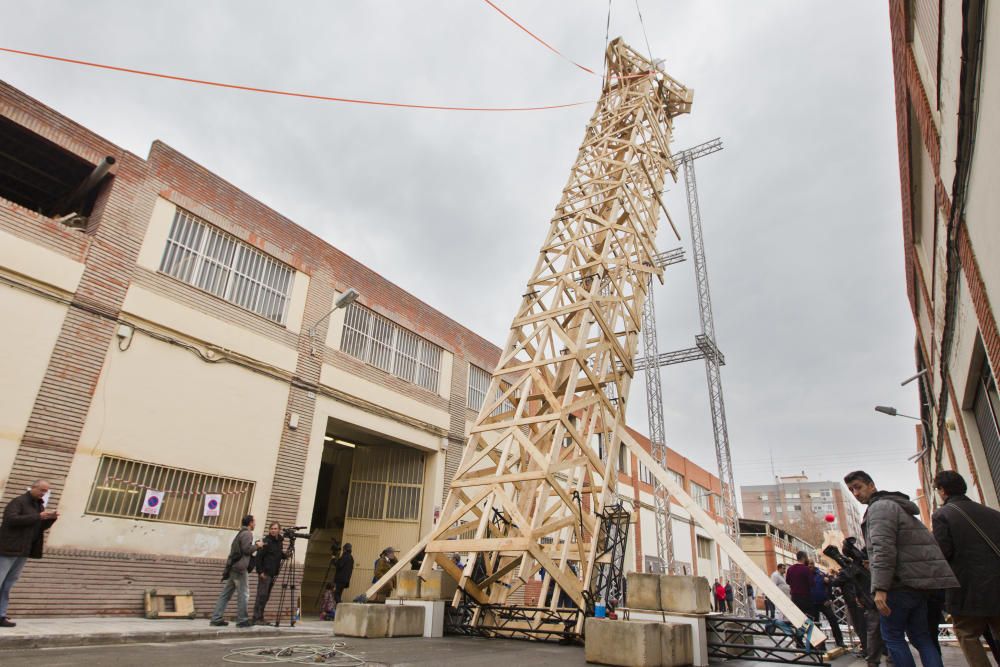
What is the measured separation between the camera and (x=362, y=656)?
4.82 meters

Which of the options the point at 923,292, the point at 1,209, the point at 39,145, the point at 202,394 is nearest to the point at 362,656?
the point at 202,394

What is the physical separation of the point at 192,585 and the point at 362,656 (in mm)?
6115

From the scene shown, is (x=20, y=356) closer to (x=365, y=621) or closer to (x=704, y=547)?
(x=365, y=621)

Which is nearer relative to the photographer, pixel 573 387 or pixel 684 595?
pixel 684 595

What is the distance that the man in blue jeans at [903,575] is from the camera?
385 centimetres

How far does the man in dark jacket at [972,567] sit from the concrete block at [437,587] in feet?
16.8

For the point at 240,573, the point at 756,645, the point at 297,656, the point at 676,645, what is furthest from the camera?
the point at 240,573

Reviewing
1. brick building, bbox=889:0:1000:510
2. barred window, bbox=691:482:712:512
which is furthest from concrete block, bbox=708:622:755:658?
barred window, bbox=691:482:712:512

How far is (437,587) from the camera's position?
7.07 metres

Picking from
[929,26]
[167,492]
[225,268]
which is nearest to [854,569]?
[929,26]

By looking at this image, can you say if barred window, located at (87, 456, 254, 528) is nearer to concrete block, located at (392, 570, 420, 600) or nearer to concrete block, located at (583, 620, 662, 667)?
concrete block, located at (392, 570, 420, 600)

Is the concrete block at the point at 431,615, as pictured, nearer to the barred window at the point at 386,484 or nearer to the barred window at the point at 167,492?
the barred window at the point at 167,492

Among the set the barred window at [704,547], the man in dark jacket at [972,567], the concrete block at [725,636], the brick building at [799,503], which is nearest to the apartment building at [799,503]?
the brick building at [799,503]

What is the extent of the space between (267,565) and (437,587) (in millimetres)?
3473
